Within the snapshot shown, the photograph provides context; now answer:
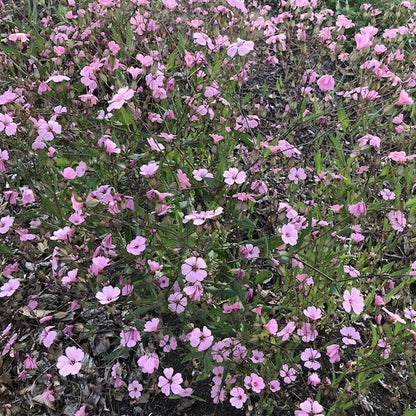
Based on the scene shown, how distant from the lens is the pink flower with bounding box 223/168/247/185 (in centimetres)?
151

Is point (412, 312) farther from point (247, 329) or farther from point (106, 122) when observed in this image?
point (106, 122)

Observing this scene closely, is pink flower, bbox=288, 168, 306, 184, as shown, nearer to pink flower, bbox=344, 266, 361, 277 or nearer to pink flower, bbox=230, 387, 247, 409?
pink flower, bbox=344, 266, 361, 277

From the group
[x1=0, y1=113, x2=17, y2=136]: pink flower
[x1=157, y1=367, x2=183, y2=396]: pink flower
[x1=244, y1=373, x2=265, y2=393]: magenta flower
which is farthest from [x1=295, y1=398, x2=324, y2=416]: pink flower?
[x1=0, y1=113, x2=17, y2=136]: pink flower

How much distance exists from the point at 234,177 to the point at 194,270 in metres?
0.38

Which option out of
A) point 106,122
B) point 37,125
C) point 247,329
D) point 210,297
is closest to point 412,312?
point 247,329

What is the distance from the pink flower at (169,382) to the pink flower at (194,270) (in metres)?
0.38

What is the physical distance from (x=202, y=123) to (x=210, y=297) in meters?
0.90

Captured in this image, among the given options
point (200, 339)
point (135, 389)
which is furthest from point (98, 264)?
point (135, 389)

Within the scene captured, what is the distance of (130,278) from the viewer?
5.40ft

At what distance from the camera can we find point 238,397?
5.04 ft

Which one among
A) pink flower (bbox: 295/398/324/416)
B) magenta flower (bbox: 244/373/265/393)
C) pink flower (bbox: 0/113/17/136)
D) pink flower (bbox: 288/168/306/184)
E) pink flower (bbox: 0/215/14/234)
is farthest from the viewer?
pink flower (bbox: 288/168/306/184)

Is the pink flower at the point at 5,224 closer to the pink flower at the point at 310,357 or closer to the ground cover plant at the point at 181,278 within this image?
the ground cover plant at the point at 181,278

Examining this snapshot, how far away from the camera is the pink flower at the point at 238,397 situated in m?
1.51

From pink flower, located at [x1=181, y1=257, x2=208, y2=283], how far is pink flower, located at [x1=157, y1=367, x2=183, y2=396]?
1.24ft
